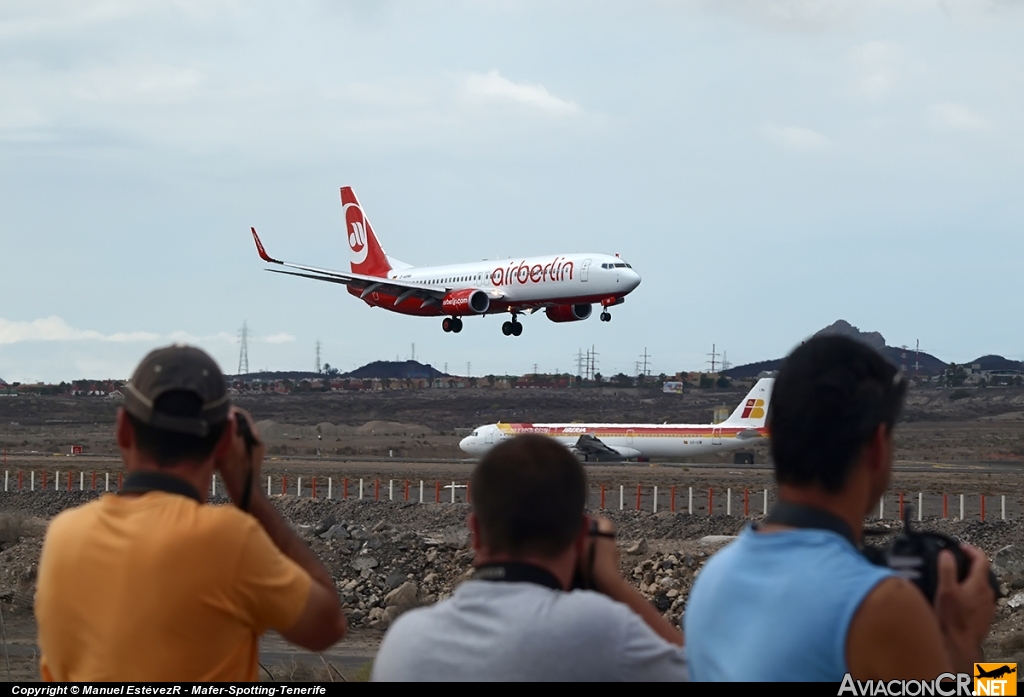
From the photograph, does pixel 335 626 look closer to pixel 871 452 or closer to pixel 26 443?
pixel 871 452

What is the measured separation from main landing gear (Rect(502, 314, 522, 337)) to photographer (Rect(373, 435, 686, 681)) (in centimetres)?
4679

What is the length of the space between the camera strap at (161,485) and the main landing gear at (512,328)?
46.5 metres

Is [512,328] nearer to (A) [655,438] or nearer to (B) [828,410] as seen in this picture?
(A) [655,438]

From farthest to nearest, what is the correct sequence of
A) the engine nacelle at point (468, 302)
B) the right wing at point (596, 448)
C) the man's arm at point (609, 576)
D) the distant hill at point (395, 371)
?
the distant hill at point (395, 371), the right wing at point (596, 448), the engine nacelle at point (468, 302), the man's arm at point (609, 576)

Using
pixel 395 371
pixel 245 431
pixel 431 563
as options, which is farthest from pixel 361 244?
pixel 395 371

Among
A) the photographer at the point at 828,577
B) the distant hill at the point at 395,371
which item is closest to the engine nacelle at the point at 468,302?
the photographer at the point at 828,577

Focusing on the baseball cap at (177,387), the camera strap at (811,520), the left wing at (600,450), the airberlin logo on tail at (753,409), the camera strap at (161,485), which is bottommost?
the left wing at (600,450)

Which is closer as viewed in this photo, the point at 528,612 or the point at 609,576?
the point at 528,612

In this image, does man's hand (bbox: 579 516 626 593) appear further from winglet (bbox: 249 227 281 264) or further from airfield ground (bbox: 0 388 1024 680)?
winglet (bbox: 249 227 281 264)

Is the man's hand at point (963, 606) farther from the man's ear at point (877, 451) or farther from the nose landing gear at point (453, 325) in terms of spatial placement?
the nose landing gear at point (453, 325)

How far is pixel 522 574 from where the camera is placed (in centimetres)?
397

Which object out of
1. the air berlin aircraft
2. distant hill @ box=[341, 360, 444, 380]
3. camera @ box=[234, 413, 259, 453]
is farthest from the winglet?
distant hill @ box=[341, 360, 444, 380]

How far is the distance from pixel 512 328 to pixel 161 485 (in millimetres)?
47019

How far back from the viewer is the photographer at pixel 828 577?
339cm
